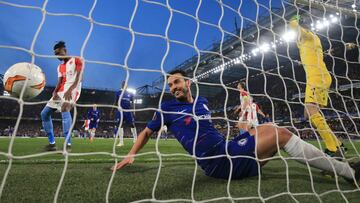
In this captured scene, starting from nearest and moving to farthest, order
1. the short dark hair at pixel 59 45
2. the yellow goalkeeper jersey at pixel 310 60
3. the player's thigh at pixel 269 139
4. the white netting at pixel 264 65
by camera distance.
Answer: the white netting at pixel 264 65 → the player's thigh at pixel 269 139 → the yellow goalkeeper jersey at pixel 310 60 → the short dark hair at pixel 59 45

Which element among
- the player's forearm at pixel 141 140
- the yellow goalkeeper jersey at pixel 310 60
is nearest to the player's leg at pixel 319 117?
the yellow goalkeeper jersey at pixel 310 60

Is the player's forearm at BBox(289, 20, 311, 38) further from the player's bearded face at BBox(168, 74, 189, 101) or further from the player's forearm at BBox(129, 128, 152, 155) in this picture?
the player's forearm at BBox(129, 128, 152, 155)

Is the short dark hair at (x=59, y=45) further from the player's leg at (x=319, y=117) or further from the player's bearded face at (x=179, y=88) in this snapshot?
the player's leg at (x=319, y=117)

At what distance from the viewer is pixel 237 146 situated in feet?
9.16

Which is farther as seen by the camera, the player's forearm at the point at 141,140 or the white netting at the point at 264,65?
the player's forearm at the point at 141,140

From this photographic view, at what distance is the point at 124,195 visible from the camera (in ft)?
7.94

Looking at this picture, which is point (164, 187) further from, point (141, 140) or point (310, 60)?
point (310, 60)

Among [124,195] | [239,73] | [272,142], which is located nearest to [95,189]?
[124,195]

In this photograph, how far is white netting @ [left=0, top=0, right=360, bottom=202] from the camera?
2.06 meters

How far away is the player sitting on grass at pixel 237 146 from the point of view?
2.77m

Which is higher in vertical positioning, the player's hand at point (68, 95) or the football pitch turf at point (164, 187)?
the player's hand at point (68, 95)

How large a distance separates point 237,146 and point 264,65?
24413 millimetres

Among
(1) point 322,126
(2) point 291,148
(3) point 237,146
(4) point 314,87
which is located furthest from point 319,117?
(3) point 237,146

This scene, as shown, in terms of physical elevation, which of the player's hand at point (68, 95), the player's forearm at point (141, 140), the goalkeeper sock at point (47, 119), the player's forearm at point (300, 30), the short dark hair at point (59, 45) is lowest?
the player's forearm at point (141, 140)
